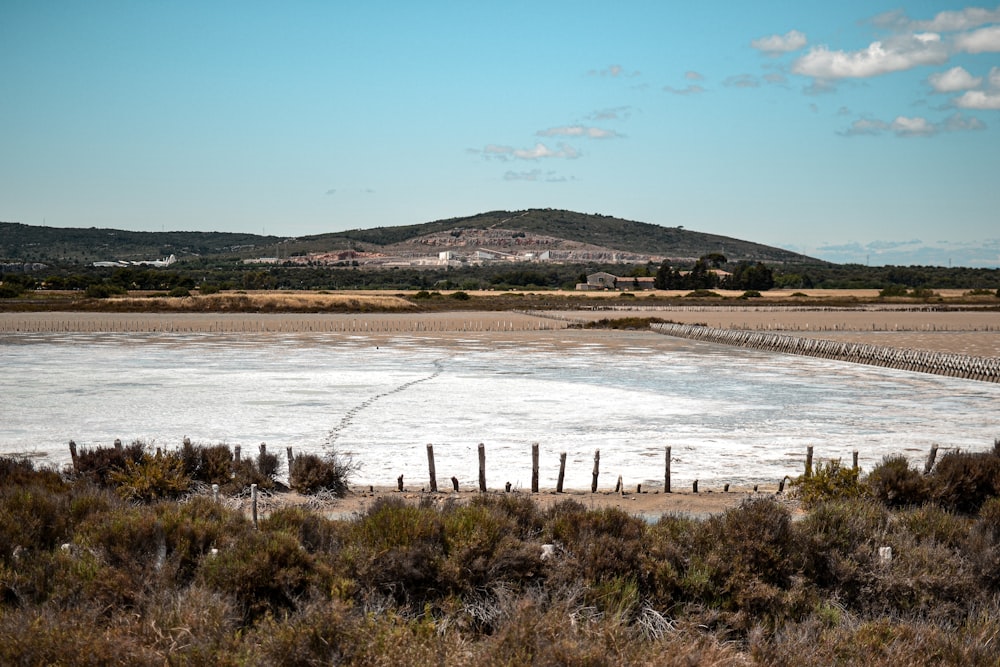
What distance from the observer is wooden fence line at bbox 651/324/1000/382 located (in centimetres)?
2880

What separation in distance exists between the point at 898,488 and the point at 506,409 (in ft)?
33.0

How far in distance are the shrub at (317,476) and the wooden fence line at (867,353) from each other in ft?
72.7

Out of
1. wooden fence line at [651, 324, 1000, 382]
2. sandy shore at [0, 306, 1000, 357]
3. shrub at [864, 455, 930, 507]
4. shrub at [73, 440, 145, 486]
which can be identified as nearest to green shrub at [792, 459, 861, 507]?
shrub at [864, 455, 930, 507]

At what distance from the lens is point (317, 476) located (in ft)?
40.8

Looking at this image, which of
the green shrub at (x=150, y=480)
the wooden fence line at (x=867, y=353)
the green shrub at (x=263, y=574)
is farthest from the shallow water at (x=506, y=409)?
the green shrub at (x=263, y=574)

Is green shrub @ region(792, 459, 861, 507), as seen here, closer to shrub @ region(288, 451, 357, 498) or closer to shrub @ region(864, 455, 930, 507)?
shrub @ region(864, 455, 930, 507)

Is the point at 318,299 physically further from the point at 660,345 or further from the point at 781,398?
the point at 781,398

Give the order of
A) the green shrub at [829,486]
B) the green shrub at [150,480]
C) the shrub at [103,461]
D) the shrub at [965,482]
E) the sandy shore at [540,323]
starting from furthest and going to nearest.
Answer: the sandy shore at [540,323]
the shrub at [103,461]
the green shrub at [150,480]
the shrub at [965,482]
the green shrub at [829,486]

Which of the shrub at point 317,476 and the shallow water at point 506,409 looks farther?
the shallow water at point 506,409

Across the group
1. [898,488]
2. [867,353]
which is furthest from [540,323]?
[898,488]

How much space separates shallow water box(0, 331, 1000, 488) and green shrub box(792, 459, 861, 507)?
1761 mm

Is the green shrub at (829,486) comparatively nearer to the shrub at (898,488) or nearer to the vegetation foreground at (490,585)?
the shrub at (898,488)

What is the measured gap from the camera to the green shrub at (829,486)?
1144cm

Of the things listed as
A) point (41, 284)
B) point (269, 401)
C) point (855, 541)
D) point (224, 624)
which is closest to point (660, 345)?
point (269, 401)
